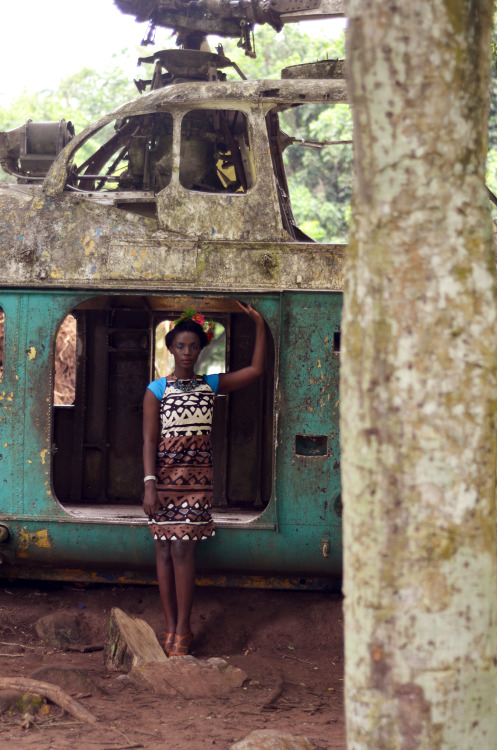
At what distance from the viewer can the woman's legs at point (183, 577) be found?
228 inches

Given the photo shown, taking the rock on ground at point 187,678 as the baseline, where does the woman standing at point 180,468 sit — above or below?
above

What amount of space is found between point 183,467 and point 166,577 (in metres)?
0.70

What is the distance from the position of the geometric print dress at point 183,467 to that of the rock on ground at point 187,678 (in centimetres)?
77

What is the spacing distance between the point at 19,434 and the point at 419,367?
388 centimetres

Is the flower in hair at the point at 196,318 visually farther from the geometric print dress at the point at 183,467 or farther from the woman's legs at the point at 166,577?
the woman's legs at the point at 166,577

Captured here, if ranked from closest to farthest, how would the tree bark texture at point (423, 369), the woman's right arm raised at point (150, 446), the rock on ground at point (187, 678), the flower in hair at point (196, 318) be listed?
the tree bark texture at point (423, 369) < the rock on ground at point (187, 678) < the woman's right arm raised at point (150, 446) < the flower in hair at point (196, 318)

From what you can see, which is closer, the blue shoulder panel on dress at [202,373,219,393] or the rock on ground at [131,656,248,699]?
the rock on ground at [131,656,248,699]

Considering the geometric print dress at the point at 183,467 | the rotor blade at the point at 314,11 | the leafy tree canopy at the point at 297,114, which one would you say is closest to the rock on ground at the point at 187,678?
the geometric print dress at the point at 183,467

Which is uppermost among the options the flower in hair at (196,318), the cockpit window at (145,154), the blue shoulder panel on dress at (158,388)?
the cockpit window at (145,154)

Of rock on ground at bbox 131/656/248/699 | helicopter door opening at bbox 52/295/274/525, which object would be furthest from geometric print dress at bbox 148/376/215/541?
helicopter door opening at bbox 52/295/274/525

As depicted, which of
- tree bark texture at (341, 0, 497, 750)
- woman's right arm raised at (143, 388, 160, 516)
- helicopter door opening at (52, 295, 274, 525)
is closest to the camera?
tree bark texture at (341, 0, 497, 750)

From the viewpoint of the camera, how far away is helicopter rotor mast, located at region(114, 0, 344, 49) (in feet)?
24.2

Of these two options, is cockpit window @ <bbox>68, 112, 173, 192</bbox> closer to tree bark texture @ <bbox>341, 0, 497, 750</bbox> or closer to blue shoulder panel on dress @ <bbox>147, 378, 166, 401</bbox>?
blue shoulder panel on dress @ <bbox>147, 378, 166, 401</bbox>

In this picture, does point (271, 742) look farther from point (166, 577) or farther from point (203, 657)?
point (203, 657)
